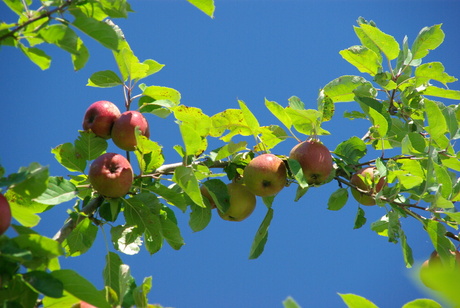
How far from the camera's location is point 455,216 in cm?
199

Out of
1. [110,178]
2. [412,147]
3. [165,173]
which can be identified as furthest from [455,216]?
[110,178]

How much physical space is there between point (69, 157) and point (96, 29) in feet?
2.21

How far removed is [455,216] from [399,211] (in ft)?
0.69

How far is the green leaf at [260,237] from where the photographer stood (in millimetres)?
2145

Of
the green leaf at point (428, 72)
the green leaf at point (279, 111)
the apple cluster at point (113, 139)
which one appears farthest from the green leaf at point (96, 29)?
the green leaf at point (428, 72)

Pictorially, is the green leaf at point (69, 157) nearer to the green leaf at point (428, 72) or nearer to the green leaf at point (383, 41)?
the green leaf at point (383, 41)

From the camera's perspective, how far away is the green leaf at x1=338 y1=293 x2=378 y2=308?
1.08m

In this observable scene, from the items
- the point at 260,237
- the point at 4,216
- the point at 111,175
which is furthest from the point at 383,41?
the point at 4,216

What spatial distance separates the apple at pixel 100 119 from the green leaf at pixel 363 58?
3.54ft

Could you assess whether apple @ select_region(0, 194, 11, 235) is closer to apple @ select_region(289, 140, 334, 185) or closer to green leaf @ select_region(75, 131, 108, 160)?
green leaf @ select_region(75, 131, 108, 160)

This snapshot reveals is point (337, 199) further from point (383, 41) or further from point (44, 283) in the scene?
point (44, 283)

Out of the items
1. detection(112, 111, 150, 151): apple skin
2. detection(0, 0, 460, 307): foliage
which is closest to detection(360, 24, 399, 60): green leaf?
detection(0, 0, 460, 307): foliage

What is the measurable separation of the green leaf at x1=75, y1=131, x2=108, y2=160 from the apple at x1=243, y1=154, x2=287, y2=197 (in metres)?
0.59

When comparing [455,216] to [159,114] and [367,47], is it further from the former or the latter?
[159,114]
